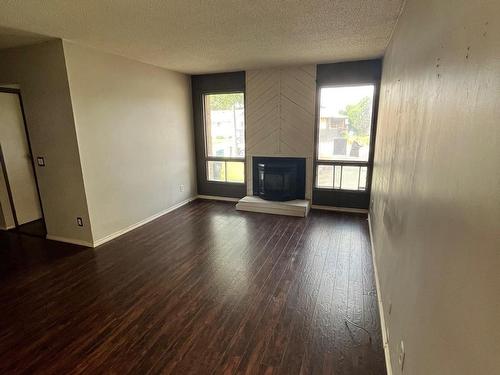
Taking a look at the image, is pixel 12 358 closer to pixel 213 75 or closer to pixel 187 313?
pixel 187 313

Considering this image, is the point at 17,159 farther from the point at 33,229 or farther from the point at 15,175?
the point at 33,229

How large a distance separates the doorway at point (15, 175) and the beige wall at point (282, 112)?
3.62m

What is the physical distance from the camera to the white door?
3979 mm

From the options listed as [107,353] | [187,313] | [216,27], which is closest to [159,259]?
[187,313]

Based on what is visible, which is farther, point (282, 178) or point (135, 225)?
point (282, 178)

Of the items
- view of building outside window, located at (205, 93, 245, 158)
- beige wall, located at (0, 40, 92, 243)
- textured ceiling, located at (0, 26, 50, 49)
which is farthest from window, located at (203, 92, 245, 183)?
textured ceiling, located at (0, 26, 50, 49)

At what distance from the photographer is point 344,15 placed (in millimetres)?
2471

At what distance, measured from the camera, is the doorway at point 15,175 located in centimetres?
Answer: 399

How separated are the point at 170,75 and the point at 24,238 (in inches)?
137

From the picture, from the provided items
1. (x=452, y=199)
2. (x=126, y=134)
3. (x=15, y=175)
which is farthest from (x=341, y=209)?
(x=15, y=175)

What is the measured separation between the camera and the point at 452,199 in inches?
35.3

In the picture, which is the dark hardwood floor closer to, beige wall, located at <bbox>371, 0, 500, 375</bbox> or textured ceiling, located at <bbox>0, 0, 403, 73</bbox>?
beige wall, located at <bbox>371, 0, 500, 375</bbox>

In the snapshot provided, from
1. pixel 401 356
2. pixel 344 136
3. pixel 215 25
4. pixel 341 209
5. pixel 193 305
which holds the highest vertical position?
pixel 215 25

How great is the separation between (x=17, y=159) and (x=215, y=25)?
384cm
